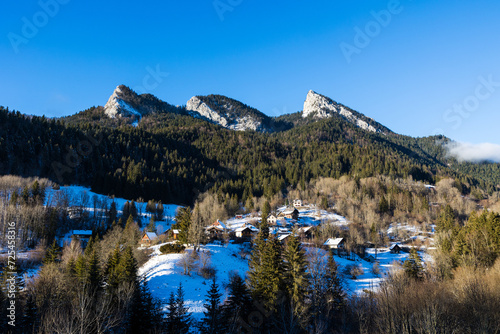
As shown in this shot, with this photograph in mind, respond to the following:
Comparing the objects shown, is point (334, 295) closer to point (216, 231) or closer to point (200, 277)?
point (200, 277)

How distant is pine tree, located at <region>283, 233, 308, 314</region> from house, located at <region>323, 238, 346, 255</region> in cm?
4537

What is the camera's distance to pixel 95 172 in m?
138

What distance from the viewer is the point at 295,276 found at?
34.7 m

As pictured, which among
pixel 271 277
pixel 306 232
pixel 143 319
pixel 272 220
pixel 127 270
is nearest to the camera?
pixel 143 319

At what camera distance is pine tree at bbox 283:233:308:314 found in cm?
3344

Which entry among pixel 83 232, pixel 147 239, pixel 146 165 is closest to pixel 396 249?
pixel 147 239

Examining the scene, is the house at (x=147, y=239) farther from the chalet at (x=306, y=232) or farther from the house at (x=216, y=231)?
the chalet at (x=306, y=232)

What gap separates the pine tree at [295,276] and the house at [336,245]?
45.4 m

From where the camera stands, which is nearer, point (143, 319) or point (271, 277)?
point (143, 319)

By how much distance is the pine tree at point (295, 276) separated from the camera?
33.4 meters

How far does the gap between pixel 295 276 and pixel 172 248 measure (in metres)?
31.1

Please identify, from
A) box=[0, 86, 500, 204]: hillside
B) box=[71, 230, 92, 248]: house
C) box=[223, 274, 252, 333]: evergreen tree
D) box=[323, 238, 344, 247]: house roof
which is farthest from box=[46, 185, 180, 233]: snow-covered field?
box=[223, 274, 252, 333]: evergreen tree

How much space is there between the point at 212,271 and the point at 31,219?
51.6 m

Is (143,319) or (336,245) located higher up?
(143,319)
